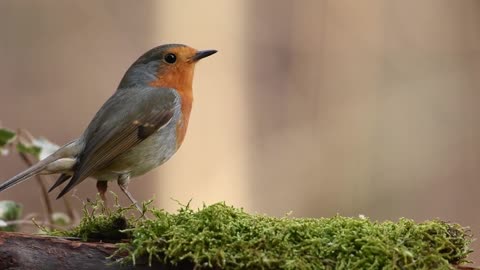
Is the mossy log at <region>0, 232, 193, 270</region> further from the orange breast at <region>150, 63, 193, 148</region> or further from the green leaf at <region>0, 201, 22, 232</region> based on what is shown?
the orange breast at <region>150, 63, 193, 148</region>

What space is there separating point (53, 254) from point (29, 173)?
99cm

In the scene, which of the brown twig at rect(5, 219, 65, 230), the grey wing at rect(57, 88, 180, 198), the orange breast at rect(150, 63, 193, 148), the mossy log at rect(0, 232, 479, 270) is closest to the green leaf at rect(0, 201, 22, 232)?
the brown twig at rect(5, 219, 65, 230)

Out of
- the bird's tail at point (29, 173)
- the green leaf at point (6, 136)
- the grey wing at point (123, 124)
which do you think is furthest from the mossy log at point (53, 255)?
the green leaf at point (6, 136)

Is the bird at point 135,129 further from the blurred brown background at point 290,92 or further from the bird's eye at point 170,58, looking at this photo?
the blurred brown background at point 290,92

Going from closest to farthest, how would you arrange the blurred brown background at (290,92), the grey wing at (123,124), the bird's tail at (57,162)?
1. the bird's tail at (57,162)
2. the grey wing at (123,124)
3. the blurred brown background at (290,92)

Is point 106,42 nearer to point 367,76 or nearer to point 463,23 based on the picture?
point 367,76

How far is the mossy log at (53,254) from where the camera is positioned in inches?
98.5

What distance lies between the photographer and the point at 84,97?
8.05m

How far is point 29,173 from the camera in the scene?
11.3 ft

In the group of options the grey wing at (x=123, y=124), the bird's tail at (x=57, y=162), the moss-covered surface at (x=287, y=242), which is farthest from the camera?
the grey wing at (x=123, y=124)

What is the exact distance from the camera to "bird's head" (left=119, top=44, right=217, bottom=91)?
411cm

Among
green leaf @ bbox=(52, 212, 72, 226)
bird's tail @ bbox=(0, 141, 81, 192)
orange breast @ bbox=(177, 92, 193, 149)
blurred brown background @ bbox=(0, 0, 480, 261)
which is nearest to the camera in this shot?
bird's tail @ bbox=(0, 141, 81, 192)

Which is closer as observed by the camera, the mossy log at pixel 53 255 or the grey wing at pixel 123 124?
the mossy log at pixel 53 255

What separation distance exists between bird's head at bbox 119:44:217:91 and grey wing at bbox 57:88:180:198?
0.31ft
